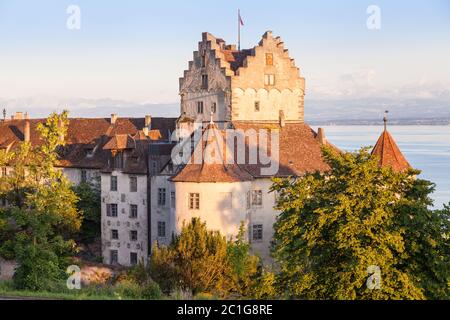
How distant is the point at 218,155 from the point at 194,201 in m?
2.88

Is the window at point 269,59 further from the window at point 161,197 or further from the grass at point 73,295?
the grass at point 73,295

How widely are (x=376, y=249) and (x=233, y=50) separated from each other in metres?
35.2

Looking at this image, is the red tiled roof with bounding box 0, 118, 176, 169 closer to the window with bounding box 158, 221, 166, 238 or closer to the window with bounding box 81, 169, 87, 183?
the window with bounding box 81, 169, 87, 183

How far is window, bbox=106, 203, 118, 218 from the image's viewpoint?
5931 cm

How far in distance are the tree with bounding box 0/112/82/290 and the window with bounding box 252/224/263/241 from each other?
11.0 metres

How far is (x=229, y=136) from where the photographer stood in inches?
2064

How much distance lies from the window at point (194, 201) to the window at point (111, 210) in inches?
469

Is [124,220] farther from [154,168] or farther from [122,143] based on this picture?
[122,143]

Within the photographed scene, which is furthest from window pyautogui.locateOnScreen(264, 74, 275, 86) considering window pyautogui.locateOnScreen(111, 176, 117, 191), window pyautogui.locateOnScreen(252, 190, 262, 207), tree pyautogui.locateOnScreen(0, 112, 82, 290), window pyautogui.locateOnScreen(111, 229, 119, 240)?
tree pyautogui.locateOnScreen(0, 112, 82, 290)

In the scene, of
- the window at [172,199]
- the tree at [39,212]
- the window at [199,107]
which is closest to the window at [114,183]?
the tree at [39,212]

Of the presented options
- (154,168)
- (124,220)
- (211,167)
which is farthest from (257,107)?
(211,167)

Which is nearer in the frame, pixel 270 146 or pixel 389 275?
pixel 389 275
